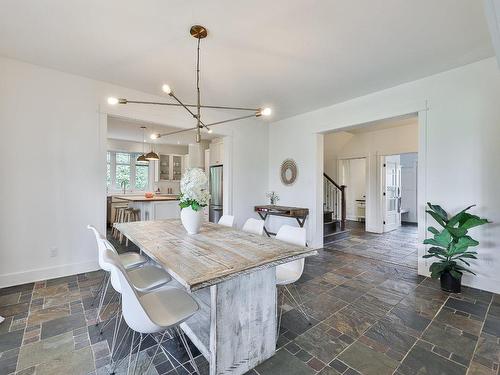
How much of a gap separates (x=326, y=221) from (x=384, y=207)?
1894 mm

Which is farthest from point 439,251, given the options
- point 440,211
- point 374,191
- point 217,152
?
point 217,152

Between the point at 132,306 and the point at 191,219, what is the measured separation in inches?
44.2

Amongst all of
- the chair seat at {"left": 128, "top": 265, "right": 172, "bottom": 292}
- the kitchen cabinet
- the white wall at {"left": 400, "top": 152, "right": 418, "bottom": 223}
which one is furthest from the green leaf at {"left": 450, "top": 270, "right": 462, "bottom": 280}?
the kitchen cabinet

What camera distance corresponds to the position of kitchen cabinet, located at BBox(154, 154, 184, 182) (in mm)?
7699

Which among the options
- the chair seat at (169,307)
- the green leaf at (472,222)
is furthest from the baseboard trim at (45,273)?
the green leaf at (472,222)

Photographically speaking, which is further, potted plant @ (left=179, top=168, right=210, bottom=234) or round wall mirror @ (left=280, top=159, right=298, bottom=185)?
round wall mirror @ (left=280, top=159, right=298, bottom=185)

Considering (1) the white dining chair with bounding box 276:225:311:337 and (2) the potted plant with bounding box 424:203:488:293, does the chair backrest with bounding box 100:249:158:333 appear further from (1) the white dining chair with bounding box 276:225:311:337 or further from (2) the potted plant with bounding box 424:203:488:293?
(2) the potted plant with bounding box 424:203:488:293

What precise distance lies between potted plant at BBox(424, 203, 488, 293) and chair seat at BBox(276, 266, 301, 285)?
186cm

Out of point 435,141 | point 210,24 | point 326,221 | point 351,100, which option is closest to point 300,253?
point 210,24

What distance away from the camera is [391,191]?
6668mm

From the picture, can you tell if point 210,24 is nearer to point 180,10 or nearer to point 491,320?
point 180,10

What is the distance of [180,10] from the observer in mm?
2041

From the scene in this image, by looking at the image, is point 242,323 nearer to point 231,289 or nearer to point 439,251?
point 231,289

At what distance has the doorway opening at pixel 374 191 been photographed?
16.9 feet
